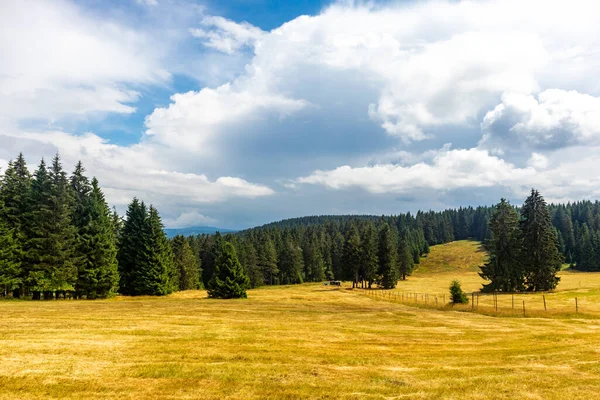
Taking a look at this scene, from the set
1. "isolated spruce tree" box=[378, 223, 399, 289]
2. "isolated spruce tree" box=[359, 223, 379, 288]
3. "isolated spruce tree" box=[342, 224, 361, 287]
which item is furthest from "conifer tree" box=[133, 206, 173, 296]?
"isolated spruce tree" box=[378, 223, 399, 289]

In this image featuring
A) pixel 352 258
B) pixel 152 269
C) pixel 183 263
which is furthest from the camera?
pixel 352 258

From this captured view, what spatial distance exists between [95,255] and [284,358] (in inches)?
1587

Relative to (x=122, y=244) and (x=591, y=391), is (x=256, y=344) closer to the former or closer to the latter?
(x=591, y=391)

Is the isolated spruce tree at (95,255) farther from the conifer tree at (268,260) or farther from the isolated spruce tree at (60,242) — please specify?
the conifer tree at (268,260)

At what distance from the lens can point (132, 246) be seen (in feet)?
195

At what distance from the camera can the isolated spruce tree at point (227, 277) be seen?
50750 millimetres

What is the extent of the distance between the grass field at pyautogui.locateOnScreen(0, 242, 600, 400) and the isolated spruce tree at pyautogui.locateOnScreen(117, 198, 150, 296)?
30.0 m

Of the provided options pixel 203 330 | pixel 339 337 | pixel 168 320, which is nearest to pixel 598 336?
pixel 339 337

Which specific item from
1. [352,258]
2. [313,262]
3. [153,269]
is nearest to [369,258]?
[352,258]

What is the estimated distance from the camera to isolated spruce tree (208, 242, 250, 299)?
50.8 metres

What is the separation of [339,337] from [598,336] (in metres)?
15.7

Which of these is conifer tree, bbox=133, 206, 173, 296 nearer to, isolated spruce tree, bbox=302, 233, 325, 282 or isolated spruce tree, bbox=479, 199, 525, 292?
isolated spruce tree, bbox=479, 199, 525, 292

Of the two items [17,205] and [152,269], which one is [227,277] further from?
[17,205]

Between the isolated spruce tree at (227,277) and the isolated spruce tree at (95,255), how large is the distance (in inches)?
496
